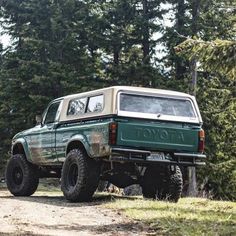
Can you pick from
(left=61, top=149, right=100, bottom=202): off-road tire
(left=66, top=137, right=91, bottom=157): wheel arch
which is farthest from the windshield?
(left=61, top=149, right=100, bottom=202): off-road tire

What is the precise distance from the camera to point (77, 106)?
1114 centimetres

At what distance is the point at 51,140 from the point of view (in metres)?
11.7

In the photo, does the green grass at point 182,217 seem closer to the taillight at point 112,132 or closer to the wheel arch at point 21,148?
the taillight at point 112,132

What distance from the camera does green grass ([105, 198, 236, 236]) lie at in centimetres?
666

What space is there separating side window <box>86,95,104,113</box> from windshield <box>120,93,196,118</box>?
0.44 m

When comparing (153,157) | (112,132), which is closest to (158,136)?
(153,157)

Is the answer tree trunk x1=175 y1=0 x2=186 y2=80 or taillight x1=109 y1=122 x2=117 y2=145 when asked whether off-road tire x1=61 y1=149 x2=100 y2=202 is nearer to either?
taillight x1=109 y1=122 x2=117 y2=145

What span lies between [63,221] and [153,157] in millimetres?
2860

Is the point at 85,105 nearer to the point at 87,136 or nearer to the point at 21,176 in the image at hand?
the point at 87,136

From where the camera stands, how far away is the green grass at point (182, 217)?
21.9 ft

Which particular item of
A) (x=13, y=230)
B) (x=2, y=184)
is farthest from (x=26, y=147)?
(x=2, y=184)

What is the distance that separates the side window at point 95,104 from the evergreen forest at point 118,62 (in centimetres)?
1322

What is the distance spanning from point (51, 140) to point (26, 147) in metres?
1.24

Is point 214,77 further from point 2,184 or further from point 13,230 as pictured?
point 13,230
